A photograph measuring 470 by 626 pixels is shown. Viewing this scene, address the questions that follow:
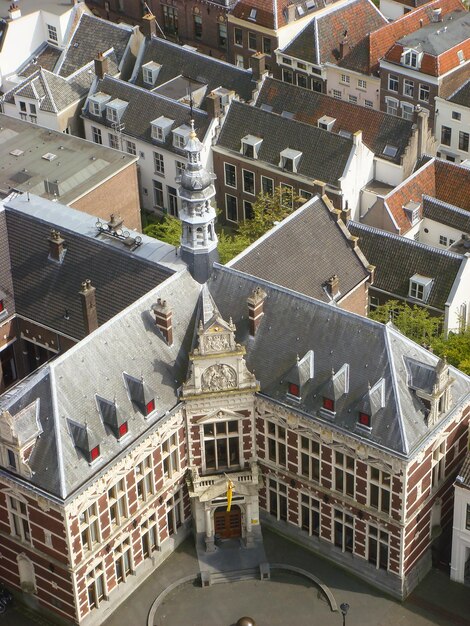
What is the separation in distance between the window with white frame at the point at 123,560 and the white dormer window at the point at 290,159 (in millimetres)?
55847

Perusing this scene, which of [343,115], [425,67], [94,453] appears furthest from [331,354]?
[425,67]

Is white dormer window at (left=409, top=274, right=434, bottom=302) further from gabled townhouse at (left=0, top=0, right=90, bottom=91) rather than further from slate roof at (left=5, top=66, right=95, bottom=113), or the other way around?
gabled townhouse at (left=0, top=0, right=90, bottom=91)

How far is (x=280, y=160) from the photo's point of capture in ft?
483

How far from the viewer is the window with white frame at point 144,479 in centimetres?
10494

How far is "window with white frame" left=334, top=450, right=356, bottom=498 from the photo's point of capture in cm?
10469

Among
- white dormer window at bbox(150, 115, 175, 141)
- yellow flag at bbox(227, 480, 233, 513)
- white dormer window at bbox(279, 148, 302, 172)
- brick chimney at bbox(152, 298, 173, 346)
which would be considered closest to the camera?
brick chimney at bbox(152, 298, 173, 346)

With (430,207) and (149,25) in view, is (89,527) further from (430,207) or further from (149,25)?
(149,25)

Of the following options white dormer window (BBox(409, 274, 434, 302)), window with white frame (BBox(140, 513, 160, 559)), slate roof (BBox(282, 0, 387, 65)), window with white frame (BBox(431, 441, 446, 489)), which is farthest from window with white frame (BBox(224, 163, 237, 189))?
window with white frame (BBox(431, 441, 446, 489))

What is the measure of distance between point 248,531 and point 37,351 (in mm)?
26787

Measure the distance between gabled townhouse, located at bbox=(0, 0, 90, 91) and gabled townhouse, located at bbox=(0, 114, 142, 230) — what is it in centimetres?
2473

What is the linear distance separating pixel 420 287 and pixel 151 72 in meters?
53.9

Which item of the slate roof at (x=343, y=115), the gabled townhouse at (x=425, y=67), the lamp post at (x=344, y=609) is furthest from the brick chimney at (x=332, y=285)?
the gabled townhouse at (x=425, y=67)

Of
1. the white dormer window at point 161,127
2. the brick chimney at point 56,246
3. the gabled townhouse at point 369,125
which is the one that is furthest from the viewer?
the white dormer window at point 161,127

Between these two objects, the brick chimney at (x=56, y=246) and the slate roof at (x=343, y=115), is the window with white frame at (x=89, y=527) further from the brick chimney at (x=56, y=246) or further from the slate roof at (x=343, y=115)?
the slate roof at (x=343, y=115)
